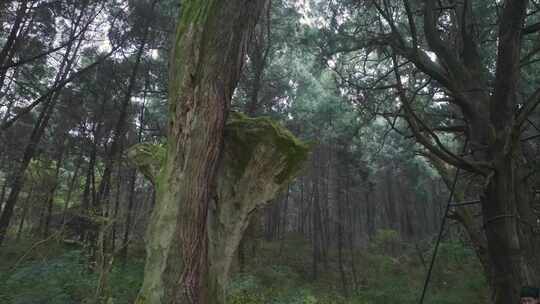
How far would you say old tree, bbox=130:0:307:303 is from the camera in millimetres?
3234

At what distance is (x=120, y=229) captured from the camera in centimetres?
1266

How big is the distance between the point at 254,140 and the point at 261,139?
0.35 ft

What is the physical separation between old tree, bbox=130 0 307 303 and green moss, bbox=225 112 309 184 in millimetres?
15

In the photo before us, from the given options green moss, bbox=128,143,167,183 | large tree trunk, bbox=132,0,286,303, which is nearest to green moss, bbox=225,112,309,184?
large tree trunk, bbox=132,0,286,303

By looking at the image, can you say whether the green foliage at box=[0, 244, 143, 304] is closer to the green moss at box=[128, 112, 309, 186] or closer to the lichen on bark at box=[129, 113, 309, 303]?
the lichen on bark at box=[129, 113, 309, 303]

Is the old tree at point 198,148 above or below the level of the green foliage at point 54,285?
above

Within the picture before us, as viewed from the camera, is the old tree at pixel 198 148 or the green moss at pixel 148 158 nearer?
the old tree at pixel 198 148

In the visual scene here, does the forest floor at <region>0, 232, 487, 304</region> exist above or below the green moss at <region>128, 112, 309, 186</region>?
below

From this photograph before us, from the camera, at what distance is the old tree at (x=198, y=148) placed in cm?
323

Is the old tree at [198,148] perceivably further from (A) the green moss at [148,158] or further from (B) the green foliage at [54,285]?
(B) the green foliage at [54,285]

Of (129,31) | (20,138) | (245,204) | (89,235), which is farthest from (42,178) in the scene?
(245,204)

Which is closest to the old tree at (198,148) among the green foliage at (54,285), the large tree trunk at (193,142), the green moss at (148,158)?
the large tree trunk at (193,142)

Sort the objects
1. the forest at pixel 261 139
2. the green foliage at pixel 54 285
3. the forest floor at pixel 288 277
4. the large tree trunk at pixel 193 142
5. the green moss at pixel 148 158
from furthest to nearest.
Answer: the green moss at pixel 148 158 → the forest floor at pixel 288 277 → the green foliage at pixel 54 285 → the large tree trunk at pixel 193 142 → the forest at pixel 261 139

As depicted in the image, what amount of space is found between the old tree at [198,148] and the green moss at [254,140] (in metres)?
0.02
